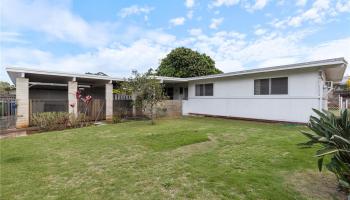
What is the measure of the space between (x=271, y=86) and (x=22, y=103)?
488 inches

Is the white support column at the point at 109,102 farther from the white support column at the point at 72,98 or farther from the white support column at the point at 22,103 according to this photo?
the white support column at the point at 22,103

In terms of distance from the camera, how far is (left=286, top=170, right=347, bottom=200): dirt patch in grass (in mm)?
3016

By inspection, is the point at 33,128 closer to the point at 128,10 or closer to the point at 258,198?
the point at 128,10

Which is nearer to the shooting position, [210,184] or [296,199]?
[296,199]

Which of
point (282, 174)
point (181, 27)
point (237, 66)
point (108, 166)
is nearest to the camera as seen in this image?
point (282, 174)

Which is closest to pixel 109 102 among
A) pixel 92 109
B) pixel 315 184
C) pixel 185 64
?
pixel 92 109

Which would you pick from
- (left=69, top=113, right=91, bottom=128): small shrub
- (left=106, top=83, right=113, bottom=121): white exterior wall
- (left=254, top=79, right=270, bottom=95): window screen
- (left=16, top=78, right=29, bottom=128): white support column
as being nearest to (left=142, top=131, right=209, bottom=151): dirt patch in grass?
(left=69, top=113, right=91, bottom=128): small shrub

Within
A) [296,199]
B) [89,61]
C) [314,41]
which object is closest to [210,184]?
[296,199]

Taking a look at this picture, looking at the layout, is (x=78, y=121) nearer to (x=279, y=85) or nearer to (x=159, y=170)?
(x=159, y=170)

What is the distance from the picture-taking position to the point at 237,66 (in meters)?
20.6

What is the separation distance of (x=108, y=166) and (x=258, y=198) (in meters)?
2.88

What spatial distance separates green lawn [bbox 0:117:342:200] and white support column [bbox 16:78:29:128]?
3943 mm

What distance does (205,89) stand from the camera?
49.4ft

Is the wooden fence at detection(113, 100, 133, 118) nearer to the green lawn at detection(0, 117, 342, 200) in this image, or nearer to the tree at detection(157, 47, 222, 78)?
the green lawn at detection(0, 117, 342, 200)
